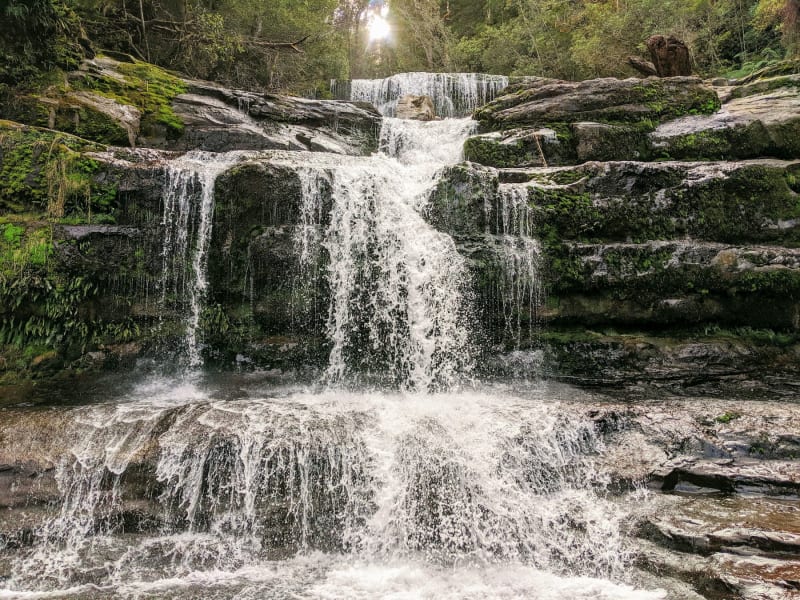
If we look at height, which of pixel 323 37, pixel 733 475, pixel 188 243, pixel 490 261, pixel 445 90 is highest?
pixel 323 37

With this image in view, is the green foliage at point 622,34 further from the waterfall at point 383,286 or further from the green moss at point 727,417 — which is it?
the green moss at point 727,417

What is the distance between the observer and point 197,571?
15.3 feet

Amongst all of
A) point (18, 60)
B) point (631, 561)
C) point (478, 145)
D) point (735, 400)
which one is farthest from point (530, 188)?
point (18, 60)

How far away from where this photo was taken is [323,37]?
18.2 m

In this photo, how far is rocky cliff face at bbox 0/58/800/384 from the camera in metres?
7.74

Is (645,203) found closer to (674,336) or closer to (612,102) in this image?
(674,336)

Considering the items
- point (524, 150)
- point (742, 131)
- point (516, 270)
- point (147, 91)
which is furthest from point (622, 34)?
point (147, 91)

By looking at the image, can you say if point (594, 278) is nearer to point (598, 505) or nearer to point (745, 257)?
point (745, 257)

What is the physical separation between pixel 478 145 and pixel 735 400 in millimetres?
7147

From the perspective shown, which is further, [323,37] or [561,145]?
[323,37]

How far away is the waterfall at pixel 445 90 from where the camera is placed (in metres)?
17.5

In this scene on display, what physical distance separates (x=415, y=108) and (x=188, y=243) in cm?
1005

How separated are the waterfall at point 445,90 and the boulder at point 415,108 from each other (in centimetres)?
113

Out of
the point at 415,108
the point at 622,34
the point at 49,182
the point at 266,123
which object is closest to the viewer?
the point at 49,182
